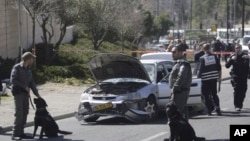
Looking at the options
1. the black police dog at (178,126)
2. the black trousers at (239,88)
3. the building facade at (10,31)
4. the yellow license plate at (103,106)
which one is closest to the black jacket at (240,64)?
the black trousers at (239,88)

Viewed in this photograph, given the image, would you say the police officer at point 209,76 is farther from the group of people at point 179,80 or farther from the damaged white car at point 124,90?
the damaged white car at point 124,90

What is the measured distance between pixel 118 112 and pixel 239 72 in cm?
389

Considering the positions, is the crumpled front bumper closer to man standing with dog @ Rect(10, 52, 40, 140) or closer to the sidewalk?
the sidewalk

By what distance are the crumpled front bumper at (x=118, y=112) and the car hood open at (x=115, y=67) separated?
106cm

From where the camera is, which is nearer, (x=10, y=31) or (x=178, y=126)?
(x=178, y=126)

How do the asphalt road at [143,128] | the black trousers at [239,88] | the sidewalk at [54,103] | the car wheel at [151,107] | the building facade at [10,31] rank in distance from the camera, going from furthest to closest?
the building facade at [10,31]
the black trousers at [239,88]
the sidewalk at [54,103]
the car wheel at [151,107]
the asphalt road at [143,128]

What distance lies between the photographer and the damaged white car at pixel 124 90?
1484 centimetres

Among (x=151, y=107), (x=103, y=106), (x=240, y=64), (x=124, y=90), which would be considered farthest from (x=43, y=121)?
(x=240, y=64)

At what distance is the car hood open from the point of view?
50.8 ft

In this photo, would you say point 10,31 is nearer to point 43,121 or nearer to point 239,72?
point 239,72

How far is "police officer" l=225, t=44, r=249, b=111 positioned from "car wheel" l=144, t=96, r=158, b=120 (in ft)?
8.15

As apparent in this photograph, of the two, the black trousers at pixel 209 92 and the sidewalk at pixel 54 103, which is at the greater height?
the black trousers at pixel 209 92

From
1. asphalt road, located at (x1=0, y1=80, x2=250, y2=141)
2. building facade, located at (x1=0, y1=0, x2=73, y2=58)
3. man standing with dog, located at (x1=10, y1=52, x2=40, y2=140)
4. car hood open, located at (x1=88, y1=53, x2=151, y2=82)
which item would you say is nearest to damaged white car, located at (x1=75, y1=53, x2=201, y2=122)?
car hood open, located at (x1=88, y1=53, x2=151, y2=82)

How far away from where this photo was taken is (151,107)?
50.1ft
